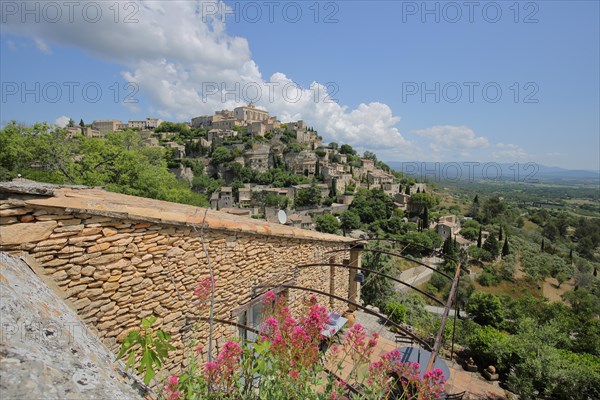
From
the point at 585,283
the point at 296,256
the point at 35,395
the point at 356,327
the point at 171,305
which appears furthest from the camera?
the point at 585,283

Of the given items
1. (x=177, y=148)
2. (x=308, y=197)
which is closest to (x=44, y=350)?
(x=308, y=197)

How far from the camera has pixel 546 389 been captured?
6914mm

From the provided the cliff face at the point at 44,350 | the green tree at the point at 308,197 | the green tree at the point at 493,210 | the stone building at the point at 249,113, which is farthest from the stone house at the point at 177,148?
the cliff face at the point at 44,350

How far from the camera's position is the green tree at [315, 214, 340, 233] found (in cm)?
5164

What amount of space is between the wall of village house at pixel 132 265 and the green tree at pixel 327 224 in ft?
153

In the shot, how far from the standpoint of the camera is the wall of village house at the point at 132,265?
9.17 ft

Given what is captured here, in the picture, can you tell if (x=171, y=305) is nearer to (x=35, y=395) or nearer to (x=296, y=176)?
(x=35, y=395)

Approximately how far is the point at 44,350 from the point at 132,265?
1.75m

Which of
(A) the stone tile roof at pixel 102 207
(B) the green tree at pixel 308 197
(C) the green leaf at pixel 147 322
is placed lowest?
(B) the green tree at pixel 308 197

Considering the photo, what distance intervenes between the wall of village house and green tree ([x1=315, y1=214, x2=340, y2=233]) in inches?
1834

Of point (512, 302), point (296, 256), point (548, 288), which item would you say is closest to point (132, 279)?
point (296, 256)

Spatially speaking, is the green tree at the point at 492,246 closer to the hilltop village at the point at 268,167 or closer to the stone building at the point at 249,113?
the hilltop village at the point at 268,167

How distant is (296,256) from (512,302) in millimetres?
27675

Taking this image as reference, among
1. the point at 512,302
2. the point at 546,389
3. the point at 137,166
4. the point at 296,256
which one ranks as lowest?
the point at 512,302
